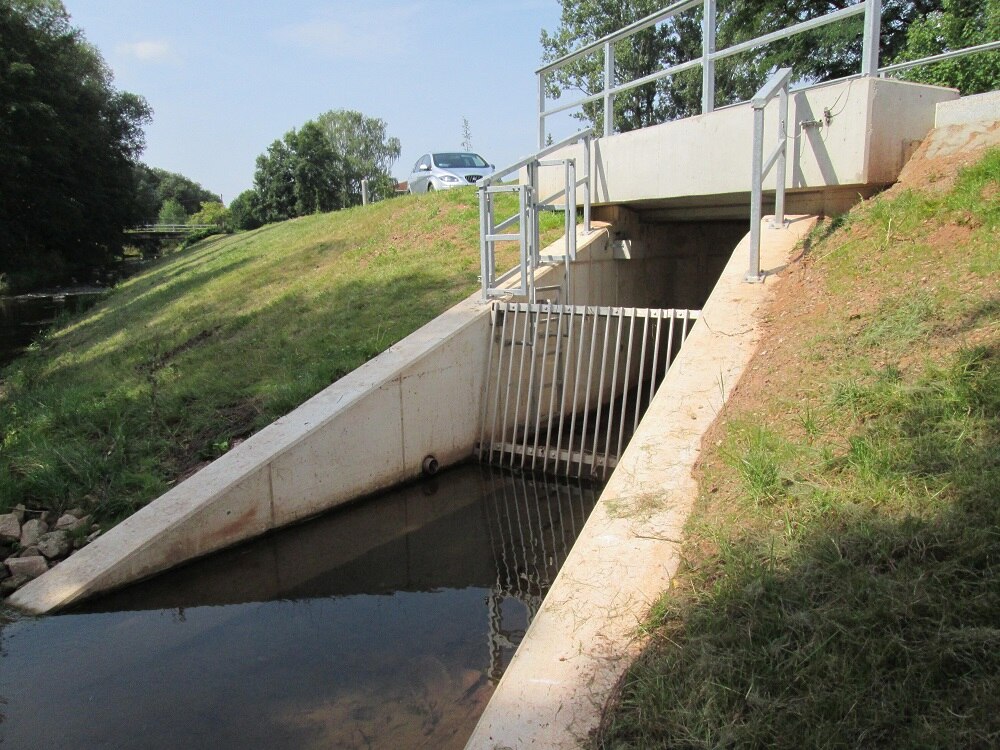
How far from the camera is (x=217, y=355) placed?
959cm

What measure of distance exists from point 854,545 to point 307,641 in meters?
3.58

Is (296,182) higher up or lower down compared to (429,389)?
higher up

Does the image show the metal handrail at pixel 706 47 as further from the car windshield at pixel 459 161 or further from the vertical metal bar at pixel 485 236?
the car windshield at pixel 459 161

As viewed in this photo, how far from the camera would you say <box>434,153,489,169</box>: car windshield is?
19281 millimetres

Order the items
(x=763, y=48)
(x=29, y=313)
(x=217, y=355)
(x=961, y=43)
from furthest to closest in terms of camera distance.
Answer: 1. (x=29, y=313)
2. (x=763, y=48)
3. (x=961, y=43)
4. (x=217, y=355)

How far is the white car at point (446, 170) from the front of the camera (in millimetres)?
18422

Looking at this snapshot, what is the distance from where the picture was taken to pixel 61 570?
5520 mm

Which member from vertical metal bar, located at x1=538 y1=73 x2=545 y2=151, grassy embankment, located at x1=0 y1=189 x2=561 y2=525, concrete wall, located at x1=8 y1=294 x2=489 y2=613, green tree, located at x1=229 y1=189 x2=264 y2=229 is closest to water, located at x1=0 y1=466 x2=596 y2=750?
concrete wall, located at x1=8 y1=294 x2=489 y2=613

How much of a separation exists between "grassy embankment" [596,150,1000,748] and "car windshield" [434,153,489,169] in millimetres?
15489

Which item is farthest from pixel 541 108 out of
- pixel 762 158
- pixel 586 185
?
pixel 762 158

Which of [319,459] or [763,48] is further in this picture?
[763,48]

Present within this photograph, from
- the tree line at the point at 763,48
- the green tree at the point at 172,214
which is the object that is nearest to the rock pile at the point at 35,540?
the tree line at the point at 763,48

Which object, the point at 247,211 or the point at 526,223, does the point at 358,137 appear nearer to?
the point at 247,211

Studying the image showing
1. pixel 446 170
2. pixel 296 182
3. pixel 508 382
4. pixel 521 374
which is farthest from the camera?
pixel 296 182
